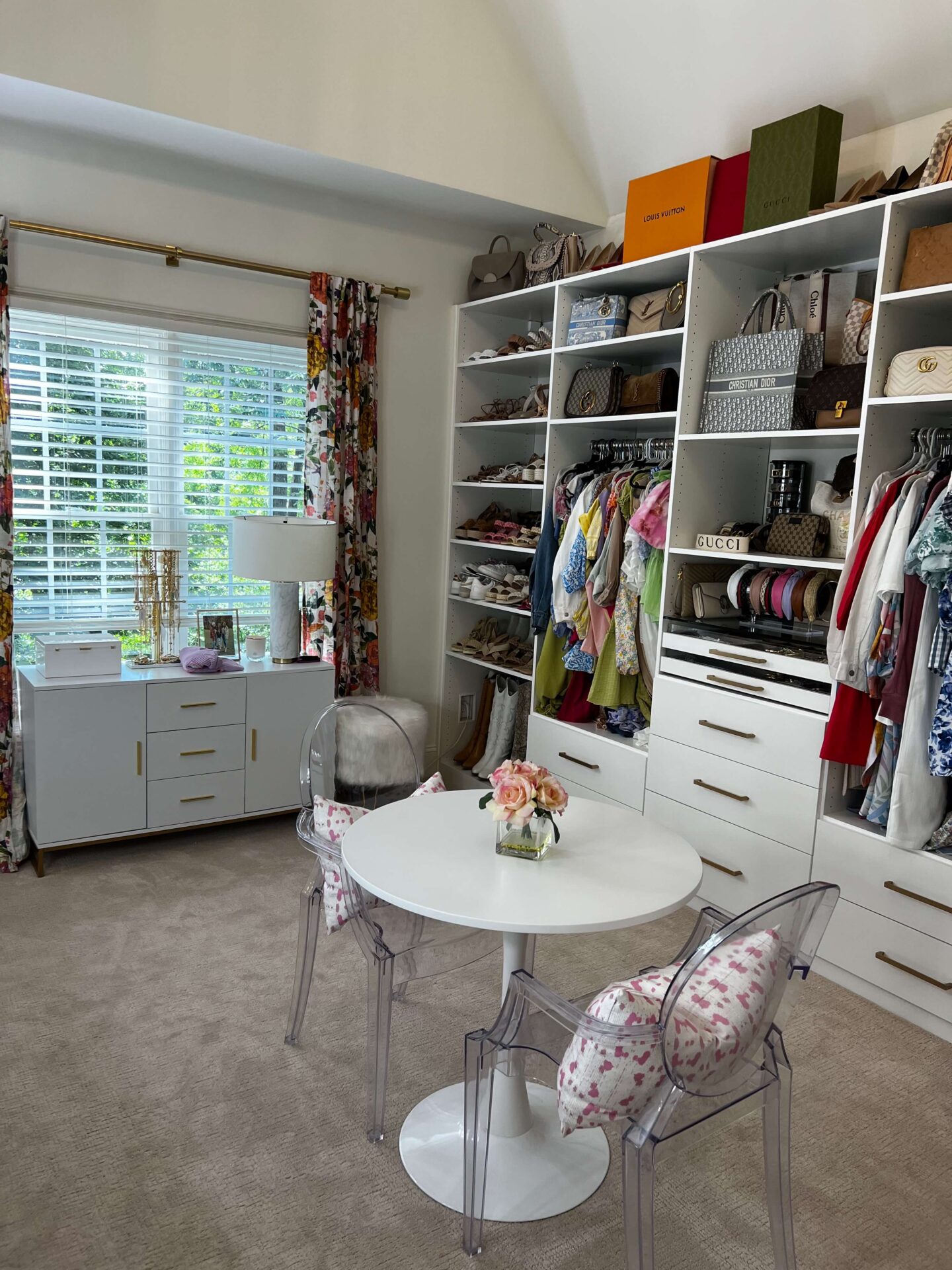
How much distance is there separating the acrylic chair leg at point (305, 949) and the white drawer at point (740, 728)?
4.80 feet

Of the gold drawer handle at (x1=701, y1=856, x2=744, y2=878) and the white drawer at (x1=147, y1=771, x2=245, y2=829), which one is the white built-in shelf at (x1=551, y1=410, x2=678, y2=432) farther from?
the white drawer at (x1=147, y1=771, x2=245, y2=829)

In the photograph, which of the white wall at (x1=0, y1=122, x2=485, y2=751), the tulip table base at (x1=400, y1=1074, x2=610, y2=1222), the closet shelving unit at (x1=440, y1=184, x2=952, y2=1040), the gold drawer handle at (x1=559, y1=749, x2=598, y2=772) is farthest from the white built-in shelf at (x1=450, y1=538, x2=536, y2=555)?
the tulip table base at (x1=400, y1=1074, x2=610, y2=1222)

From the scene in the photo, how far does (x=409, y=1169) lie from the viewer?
1.98 meters

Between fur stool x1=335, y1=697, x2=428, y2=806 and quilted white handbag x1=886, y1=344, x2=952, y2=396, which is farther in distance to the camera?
fur stool x1=335, y1=697, x2=428, y2=806

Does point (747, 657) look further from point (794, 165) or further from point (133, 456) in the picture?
point (133, 456)

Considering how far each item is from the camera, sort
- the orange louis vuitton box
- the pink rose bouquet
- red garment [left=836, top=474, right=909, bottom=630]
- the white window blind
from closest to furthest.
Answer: the pink rose bouquet, red garment [left=836, top=474, right=909, bottom=630], the orange louis vuitton box, the white window blind

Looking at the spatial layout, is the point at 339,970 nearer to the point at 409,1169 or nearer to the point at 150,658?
the point at 409,1169

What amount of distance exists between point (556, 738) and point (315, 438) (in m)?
1.65

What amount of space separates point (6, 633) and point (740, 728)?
2634 mm

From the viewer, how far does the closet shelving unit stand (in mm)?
2633

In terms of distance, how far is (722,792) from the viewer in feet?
10.3

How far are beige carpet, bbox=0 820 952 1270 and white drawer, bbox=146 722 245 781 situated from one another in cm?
58

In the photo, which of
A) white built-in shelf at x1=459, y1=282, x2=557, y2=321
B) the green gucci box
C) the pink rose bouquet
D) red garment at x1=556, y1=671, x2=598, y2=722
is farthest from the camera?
white built-in shelf at x1=459, y1=282, x2=557, y2=321

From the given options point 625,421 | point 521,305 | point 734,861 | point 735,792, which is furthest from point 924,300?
point 521,305
